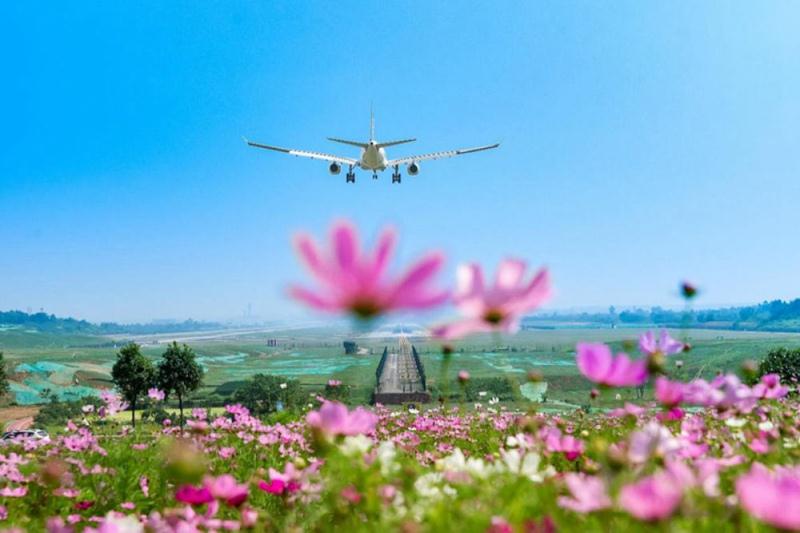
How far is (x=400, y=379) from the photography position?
78062 millimetres

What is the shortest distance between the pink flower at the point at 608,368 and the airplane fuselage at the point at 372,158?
1105 inches

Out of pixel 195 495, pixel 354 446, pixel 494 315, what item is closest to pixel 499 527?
pixel 494 315

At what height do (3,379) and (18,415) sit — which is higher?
(3,379)

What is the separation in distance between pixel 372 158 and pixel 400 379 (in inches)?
2120

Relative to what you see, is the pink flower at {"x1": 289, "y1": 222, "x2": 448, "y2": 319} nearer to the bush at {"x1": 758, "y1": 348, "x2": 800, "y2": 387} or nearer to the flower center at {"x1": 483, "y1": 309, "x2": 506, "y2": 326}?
the flower center at {"x1": 483, "y1": 309, "x2": 506, "y2": 326}

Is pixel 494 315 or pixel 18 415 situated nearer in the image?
pixel 494 315

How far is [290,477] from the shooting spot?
1800 millimetres

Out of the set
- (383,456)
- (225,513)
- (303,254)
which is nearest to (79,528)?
(225,513)

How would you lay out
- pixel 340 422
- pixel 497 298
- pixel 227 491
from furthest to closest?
pixel 227 491
pixel 340 422
pixel 497 298

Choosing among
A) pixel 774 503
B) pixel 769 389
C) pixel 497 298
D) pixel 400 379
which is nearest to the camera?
pixel 774 503

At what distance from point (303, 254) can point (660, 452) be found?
110cm

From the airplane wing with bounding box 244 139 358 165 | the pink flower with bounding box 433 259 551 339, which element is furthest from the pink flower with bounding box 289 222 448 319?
the airplane wing with bounding box 244 139 358 165

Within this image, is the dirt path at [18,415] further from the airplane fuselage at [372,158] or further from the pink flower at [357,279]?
the pink flower at [357,279]

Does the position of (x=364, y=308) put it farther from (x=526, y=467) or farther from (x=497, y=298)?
(x=526, y=467)
